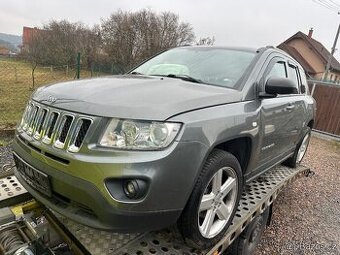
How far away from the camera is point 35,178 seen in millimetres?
2131

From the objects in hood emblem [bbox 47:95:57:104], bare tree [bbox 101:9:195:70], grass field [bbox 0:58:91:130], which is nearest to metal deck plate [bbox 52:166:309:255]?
hood emblem [bbox 47:95:57:104]

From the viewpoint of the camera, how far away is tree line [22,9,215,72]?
19391mm

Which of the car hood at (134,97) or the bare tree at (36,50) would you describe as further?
the bare tree at (36,50)

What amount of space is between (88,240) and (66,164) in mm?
635

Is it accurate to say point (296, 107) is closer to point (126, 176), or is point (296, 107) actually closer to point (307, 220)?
point (307, 220)

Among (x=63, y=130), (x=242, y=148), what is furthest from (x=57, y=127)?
(x=242, y=148)

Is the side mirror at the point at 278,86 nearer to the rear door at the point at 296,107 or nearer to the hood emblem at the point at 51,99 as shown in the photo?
the rear door at the point at 296,107

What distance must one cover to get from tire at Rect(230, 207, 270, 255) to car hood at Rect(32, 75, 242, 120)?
1415 millimetres

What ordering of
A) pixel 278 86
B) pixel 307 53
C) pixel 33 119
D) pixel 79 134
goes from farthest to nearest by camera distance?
pixel 307 53
pixel 278 86
pixel 33 119
pixel 79 134

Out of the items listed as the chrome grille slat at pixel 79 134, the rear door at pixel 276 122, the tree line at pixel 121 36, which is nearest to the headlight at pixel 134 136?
the chrome grille slat at pixel 79 134

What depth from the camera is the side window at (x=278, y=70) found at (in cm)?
325

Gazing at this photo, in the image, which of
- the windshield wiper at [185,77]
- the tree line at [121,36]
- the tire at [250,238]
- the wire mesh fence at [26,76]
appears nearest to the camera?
the windshield wiper at [185,77]

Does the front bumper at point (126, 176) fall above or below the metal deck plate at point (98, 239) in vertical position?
above

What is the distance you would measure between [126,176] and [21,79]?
13873mm
